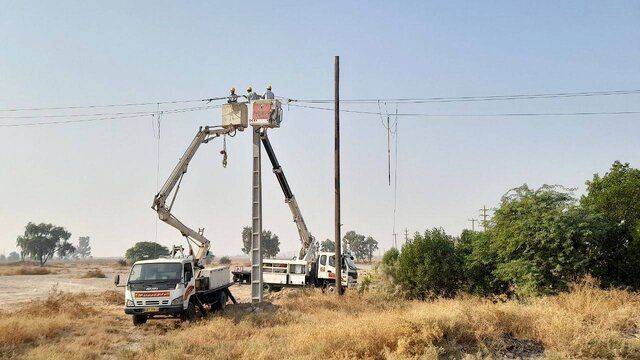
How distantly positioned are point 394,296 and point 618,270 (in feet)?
30.6

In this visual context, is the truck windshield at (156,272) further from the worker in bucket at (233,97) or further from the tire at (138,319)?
the worker in bucket at (233,97)

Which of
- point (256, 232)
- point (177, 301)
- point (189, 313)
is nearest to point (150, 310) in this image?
point (177, 301)

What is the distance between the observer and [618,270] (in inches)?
722

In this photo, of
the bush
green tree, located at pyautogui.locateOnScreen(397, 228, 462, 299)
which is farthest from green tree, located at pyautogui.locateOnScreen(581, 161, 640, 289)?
the bush

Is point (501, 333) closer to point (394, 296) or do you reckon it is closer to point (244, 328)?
point (244, 328)

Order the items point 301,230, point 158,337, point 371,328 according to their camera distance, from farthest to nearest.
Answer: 1. point 301,230
2. point 158,337
3. point 371,328

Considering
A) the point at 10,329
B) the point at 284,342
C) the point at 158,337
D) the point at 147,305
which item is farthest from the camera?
the point at 147,305

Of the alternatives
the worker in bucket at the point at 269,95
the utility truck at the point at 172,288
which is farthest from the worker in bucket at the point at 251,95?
the utility truck at the point at 172,288

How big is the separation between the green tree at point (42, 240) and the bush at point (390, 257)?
122 metres

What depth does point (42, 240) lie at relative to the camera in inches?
4929

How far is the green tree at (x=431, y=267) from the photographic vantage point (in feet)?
72.6

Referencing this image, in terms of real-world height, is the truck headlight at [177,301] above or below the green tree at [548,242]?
below

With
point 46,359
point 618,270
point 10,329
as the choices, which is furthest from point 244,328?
point 618,270

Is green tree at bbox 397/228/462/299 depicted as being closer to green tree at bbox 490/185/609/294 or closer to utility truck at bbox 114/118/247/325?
green tree at bbox 490/185/609/294
